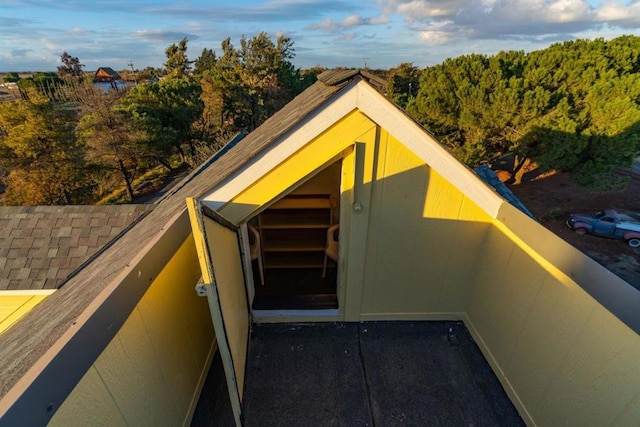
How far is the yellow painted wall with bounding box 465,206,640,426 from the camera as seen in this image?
1879mm

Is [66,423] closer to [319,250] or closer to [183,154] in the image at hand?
[319,250]

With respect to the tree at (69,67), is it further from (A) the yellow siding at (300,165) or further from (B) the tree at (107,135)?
(A) the yellow siding at (300,165)

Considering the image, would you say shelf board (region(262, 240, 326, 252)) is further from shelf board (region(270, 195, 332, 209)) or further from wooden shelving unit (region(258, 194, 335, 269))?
shelf board (region(270, 195, 332, 209))

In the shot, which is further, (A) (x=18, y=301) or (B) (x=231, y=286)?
(A) (x=18, y=301)

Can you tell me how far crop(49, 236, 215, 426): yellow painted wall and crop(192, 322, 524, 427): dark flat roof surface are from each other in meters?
0.48

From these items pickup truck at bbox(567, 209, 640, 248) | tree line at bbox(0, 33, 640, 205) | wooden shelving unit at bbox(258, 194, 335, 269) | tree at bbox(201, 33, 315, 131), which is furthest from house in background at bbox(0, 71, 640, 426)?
tree at bbox(201, 33, 315, 131)

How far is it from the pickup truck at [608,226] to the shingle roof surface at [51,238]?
15.3 metres

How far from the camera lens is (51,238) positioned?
517cm

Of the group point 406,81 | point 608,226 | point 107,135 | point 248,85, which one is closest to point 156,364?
point 608,226

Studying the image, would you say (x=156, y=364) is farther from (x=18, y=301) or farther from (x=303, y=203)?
(x=18, y=301)

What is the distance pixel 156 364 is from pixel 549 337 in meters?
3.11

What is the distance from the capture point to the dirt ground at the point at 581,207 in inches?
418

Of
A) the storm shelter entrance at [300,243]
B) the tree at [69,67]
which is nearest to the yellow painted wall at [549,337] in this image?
the storm shelter entrance at [300,243]

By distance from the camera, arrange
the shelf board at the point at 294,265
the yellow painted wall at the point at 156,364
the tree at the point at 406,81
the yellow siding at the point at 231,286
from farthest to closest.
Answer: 1. the tree at the point at 406,81
2. the shelf board at the point at 294,265
3. the yellow siding at the point at 231,286
4. the yellow painted wall at the point at 156,364
